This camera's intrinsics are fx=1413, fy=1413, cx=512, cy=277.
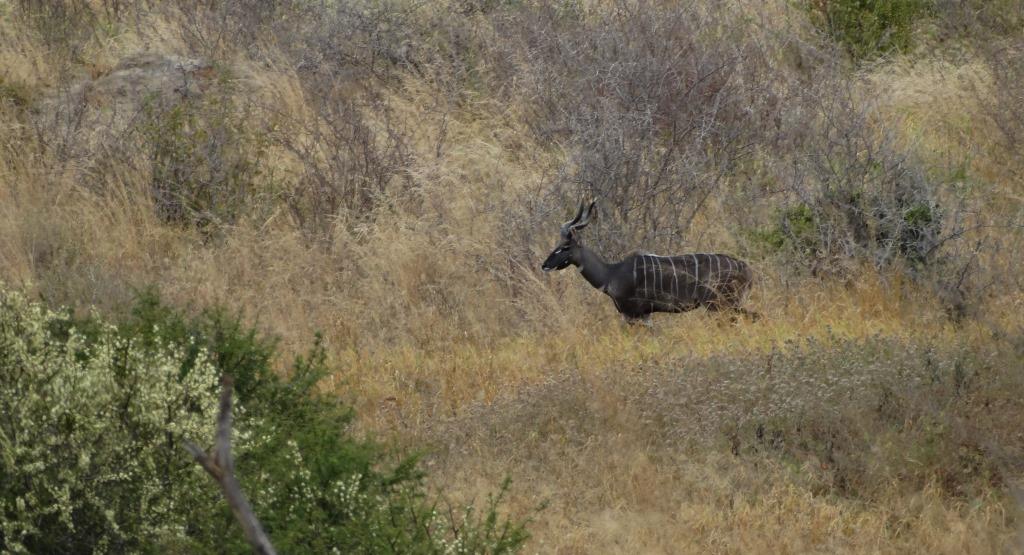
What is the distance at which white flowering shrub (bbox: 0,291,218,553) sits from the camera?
5613 mm

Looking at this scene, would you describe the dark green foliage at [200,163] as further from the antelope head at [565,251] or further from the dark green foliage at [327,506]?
the dark green foliage at [327,506]

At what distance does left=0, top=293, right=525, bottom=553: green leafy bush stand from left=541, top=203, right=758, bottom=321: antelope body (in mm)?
4152

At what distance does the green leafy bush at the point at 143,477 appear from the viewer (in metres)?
5.62

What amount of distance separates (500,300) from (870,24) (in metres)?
7.02

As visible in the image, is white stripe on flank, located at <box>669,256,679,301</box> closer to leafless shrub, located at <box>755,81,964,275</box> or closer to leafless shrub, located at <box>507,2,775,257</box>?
leafless shrub, located at <box>755,81,964,275</box>

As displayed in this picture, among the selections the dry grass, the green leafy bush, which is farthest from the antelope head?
the green leafy bush

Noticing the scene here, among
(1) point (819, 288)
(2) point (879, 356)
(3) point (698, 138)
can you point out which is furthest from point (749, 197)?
(2) point (879, 356)

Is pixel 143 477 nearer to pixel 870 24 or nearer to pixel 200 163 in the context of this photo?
A: pixel 200 163

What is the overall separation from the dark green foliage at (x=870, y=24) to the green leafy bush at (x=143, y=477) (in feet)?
36.0

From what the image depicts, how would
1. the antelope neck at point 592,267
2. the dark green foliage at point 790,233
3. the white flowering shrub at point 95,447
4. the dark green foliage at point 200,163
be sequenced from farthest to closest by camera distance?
the dark green foliage at point 200,163 < the dark green foliage at point 790,233 < the antelope neck at point 592,267 < the white flowering shrub at point 95,447

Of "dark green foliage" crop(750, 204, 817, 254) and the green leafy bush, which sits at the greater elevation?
the green leafy bush

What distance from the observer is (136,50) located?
49.4ft

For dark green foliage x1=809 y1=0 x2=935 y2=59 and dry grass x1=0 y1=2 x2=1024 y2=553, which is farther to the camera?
dark green foliage x1=809 y1=0 x2=935 y2=59

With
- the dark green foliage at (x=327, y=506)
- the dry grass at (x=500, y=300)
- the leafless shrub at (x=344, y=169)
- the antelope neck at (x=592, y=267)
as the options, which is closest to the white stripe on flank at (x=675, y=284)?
the dry grass at (x=500, y=300)
